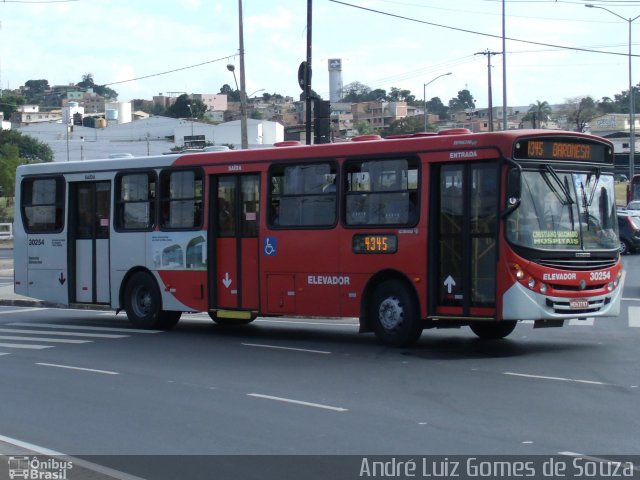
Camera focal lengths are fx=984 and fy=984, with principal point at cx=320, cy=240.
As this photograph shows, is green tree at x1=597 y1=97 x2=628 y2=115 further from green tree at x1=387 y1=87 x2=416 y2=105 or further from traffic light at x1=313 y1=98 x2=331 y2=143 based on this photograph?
traffic light at x1=313 y1=98 x2=331 y2=143

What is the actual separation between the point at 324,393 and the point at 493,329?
521 centimetres

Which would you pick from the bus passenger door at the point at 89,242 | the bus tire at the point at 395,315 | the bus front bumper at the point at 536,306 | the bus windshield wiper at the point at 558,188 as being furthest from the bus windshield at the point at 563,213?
the bus passenger door at the point at 89,242

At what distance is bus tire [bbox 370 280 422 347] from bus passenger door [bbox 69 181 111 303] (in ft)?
21.5

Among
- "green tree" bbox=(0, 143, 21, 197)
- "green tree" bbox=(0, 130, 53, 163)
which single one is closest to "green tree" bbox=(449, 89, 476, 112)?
"green tree" bbox=(0, 130, 53, 163)

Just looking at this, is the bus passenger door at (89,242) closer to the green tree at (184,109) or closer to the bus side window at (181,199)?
the bus side window at (181,199)

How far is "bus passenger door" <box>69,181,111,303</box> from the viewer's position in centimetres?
1928

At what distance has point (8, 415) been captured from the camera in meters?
10.2

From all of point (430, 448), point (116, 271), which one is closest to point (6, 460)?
point (430, 448)

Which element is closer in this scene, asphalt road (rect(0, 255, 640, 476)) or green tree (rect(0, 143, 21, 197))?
asphalt road (rect(0, 255, 640, 476))

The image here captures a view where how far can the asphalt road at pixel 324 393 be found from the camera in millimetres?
8758

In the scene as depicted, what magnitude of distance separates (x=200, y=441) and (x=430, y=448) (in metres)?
2.06

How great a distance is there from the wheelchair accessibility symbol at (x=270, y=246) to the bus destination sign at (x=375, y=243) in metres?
1.63

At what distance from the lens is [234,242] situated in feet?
55.7

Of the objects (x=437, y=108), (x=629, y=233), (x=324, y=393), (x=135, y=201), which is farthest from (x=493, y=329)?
(x=437, y=108)
